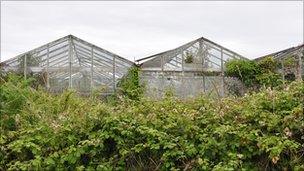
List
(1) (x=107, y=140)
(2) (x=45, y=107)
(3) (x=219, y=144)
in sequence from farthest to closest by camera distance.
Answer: (2) (x=45, y=107) → (1) (x=107, y=140) → (3) (x=219, y=144)

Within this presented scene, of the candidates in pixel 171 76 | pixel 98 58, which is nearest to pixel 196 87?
pixel 171 76

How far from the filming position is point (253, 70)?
75.6ft

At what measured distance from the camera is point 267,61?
2342 cm

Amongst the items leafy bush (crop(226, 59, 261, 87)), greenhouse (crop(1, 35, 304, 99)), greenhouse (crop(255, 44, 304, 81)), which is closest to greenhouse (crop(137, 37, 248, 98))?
greenhouse (crop(1, 35, 304, 99))

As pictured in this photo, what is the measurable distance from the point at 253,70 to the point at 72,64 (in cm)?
794

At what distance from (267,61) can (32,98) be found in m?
19.0

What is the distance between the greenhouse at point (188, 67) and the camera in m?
22.5

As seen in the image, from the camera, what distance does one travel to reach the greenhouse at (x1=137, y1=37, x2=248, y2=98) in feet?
73.9

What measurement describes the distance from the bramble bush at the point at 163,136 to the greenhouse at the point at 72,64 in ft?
52.6

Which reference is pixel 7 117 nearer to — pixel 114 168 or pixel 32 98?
pixel 32 98

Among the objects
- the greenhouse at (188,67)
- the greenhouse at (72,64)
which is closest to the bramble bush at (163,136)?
the greenhouse at (72,64)

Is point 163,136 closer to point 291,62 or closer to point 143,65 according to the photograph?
point 143,65

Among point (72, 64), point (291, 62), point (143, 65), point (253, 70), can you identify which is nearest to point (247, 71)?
point (253, 70)

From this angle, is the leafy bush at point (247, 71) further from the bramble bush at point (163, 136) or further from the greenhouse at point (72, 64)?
the bramble bush at point (163, 136)
